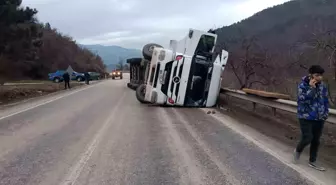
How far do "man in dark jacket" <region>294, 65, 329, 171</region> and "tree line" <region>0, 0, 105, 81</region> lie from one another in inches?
972

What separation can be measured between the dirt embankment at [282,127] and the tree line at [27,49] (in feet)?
60.5

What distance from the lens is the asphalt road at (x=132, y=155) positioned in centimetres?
552

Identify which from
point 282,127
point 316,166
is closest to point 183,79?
point 282,127

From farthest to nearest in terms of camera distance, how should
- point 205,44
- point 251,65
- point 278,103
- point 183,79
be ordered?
point 251,65, point 205,44, point 183,79, point 278,103

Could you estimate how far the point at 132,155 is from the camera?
6.98 m

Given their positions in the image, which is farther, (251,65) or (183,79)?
(251,65)

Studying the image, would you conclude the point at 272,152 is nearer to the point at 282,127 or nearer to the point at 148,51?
the point at 282,127

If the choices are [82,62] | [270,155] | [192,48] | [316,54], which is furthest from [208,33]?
[82,62]

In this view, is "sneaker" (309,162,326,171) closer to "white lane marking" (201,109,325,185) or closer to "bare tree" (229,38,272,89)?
"white lane marking" (201,109,325,185)

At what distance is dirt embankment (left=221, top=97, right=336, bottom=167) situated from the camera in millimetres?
7950

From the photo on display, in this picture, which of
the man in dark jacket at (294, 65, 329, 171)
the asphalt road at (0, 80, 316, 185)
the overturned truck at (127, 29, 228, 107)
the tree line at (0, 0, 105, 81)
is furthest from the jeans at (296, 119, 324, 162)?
the tree line at (0, 0, 105, 81)

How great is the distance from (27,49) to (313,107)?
3241 cm

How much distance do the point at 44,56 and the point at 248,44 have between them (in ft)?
174

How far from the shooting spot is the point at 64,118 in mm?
12539
